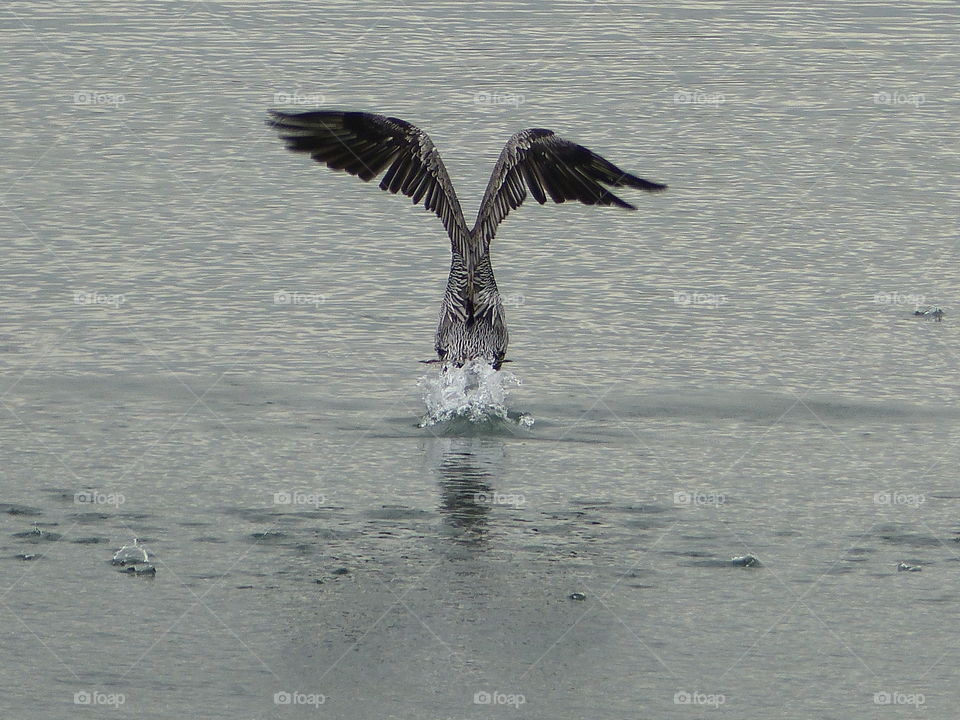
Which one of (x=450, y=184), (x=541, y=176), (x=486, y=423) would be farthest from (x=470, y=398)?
(x=541, y=176)

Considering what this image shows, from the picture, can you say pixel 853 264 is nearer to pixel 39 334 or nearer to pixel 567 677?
pixel 39 334

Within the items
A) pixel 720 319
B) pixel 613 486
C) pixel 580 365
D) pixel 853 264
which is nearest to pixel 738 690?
pixel 613 486

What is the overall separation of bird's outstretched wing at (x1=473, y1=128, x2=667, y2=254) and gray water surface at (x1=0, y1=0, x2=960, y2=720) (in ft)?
3.45

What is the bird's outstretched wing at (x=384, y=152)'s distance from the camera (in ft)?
30.1

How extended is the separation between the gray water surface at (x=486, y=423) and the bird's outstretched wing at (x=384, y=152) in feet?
3.54

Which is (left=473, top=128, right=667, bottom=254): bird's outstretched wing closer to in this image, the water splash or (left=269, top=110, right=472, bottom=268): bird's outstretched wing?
(left=269, top=110, right=472, bottom=268): bird's outstretched wing

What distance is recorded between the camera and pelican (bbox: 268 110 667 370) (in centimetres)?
920

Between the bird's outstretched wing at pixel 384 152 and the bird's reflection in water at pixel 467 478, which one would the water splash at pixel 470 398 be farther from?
the bird's outstretched wing at pixel 384 152

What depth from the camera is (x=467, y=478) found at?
8336mm

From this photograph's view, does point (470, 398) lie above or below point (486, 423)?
above

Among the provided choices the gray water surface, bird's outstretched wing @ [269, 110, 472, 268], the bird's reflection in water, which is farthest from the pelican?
the bird's reflection in water

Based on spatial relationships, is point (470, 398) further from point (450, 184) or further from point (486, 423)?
point (450, 184)

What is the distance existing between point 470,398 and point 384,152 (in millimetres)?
1439

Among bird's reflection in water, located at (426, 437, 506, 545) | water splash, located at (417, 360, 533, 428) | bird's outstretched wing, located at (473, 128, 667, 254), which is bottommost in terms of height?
bird's reflection in water, located at (426, 437, 506, 545)
